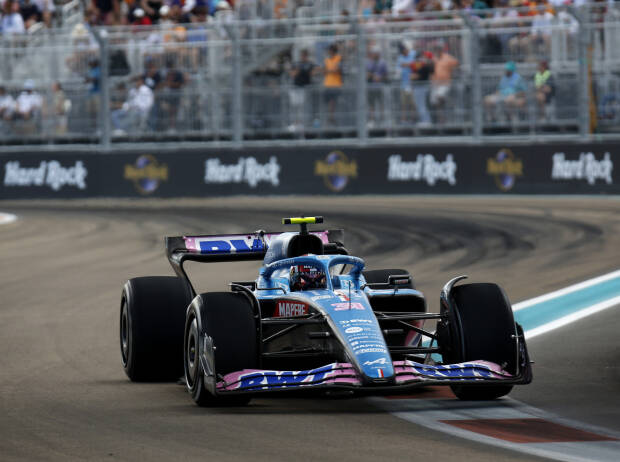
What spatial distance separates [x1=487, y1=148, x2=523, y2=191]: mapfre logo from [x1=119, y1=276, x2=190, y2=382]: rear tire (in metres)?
15.7

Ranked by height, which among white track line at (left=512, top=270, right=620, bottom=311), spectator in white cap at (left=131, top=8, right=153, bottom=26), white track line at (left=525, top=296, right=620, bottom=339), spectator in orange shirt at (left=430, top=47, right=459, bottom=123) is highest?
spectator in white cap at (left=131, top=8, right=153, bottom=26)

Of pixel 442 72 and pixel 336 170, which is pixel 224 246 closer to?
pixel 442 72

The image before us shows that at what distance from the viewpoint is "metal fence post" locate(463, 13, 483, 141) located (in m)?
23.9

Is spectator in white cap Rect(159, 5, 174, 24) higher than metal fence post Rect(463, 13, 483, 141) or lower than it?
higher

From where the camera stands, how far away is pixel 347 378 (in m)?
7.42

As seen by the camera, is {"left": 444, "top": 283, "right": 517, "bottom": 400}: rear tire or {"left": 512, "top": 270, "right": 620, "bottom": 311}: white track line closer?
{"left": 444, "top": 283, "right": 517, "bottom": 400}: rear tire

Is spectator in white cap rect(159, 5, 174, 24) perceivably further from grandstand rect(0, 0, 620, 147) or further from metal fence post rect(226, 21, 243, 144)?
metal fence post rect(226, 21, 243, 144)

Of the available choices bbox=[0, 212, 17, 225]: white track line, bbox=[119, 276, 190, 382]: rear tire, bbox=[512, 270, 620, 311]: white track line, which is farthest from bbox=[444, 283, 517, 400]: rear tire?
bbox=[0, 212, 17, 225]: white track line

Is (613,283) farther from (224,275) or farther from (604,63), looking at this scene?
(604,63)

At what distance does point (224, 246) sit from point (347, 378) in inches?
106

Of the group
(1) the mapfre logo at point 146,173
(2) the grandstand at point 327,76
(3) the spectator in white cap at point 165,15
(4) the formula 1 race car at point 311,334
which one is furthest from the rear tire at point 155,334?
(3) the spectator in white cap at point 165,15

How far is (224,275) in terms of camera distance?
15.1 meters

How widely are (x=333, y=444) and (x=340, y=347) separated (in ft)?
3.64

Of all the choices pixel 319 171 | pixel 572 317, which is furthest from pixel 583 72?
pixel 572 317
